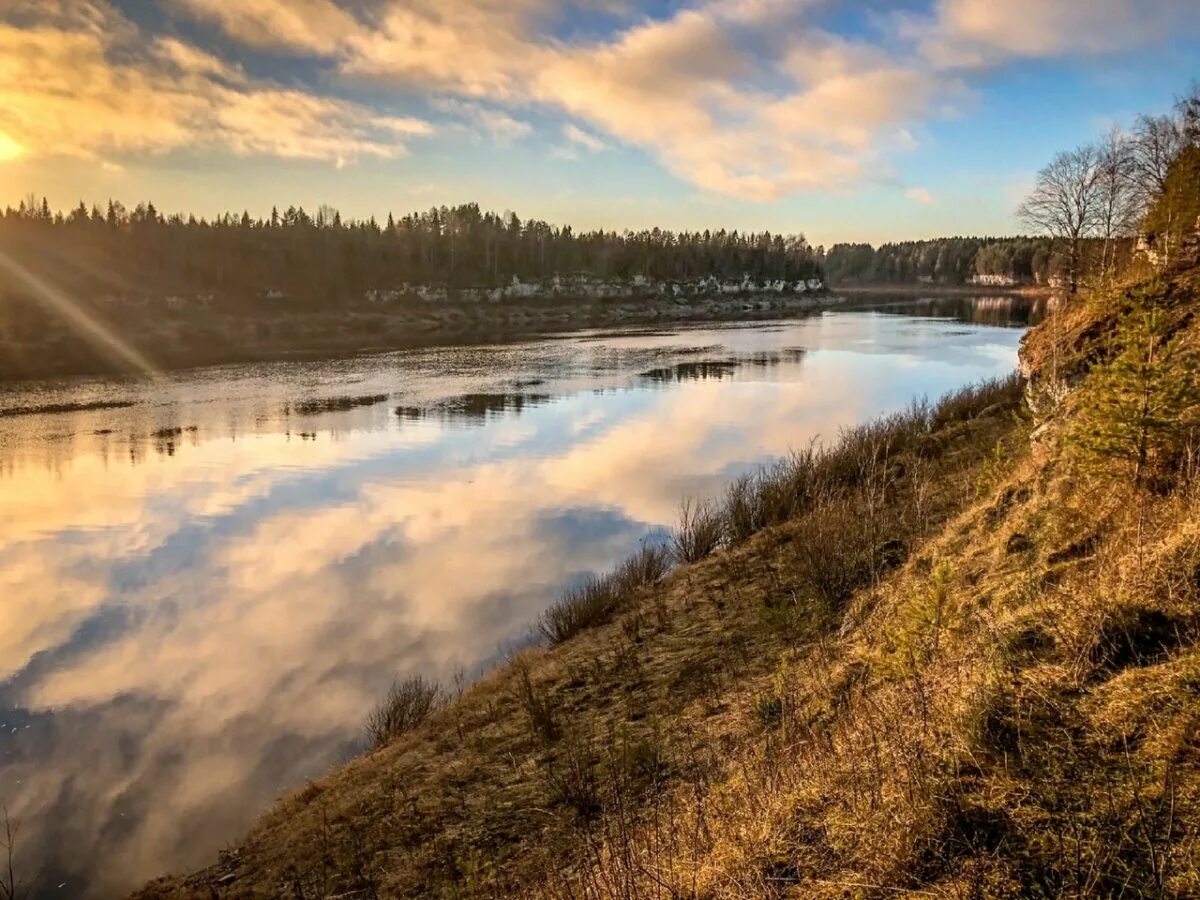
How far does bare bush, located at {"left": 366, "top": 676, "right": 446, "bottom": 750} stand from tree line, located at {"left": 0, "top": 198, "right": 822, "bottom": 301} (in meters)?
95.3

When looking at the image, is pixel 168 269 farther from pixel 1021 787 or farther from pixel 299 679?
pixel 1021 787

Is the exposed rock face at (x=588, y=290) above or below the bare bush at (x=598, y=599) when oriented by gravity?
above

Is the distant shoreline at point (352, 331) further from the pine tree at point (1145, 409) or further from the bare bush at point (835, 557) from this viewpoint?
the pine tree at point (1145, 409)

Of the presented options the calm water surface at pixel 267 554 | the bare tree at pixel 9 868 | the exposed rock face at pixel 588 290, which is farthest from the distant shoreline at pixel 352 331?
the bare tree at pixel 9 868

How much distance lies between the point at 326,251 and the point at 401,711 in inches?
4677

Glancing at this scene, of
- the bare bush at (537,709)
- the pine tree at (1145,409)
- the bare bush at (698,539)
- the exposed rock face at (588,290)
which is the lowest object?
the bare bush at (537,709)

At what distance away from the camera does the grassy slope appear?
388cm

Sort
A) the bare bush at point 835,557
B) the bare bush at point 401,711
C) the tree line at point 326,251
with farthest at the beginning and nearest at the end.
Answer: the tree line at point 326,251 < the bare bush at point 835,557 < the bare bush at point 401,711

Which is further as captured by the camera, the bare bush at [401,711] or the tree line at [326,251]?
the tree line at [326,251]

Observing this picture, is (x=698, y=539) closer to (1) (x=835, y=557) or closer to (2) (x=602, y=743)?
(1) (x=835, y=557)

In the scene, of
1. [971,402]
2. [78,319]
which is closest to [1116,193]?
[971,402]

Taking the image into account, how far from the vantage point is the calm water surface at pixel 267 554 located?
375 inches

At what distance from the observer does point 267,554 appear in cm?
1712

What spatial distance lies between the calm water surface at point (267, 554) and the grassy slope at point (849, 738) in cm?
185
